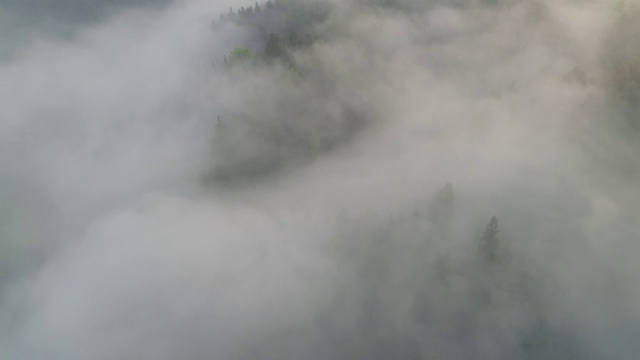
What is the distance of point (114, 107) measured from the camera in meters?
169

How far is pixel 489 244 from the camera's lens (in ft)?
292

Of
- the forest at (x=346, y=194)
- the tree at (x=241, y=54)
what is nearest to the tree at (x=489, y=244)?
the forest at (x=346, y=194)

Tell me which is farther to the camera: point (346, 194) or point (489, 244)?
point (346, 194)

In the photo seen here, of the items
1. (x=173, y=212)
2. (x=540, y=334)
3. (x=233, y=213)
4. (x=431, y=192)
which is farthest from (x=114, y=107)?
(x=540, y=334)

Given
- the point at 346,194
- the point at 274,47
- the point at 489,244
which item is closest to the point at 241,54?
the point at 274,47

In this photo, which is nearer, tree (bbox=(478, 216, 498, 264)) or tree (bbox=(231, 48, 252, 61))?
tree (bbox=(478, 216, 498, 264))

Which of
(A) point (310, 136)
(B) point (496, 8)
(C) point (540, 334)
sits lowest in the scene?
(C) point (540, 334)

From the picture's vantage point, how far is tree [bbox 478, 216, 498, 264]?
86.6 meters

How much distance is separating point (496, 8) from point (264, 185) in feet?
286

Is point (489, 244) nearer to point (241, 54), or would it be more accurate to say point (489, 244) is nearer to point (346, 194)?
point (346, 194)

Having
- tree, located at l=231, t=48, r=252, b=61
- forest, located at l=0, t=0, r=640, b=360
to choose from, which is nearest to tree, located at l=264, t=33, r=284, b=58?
forest, located at l=0, t=0, r=640, b=360

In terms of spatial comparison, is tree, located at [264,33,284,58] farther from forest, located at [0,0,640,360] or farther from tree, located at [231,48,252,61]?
Answer: tree, located at [231,48,252,61]

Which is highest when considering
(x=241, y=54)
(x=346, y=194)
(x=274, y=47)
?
(x=241, y=54)

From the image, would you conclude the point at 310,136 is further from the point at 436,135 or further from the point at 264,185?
the point at 436,135
